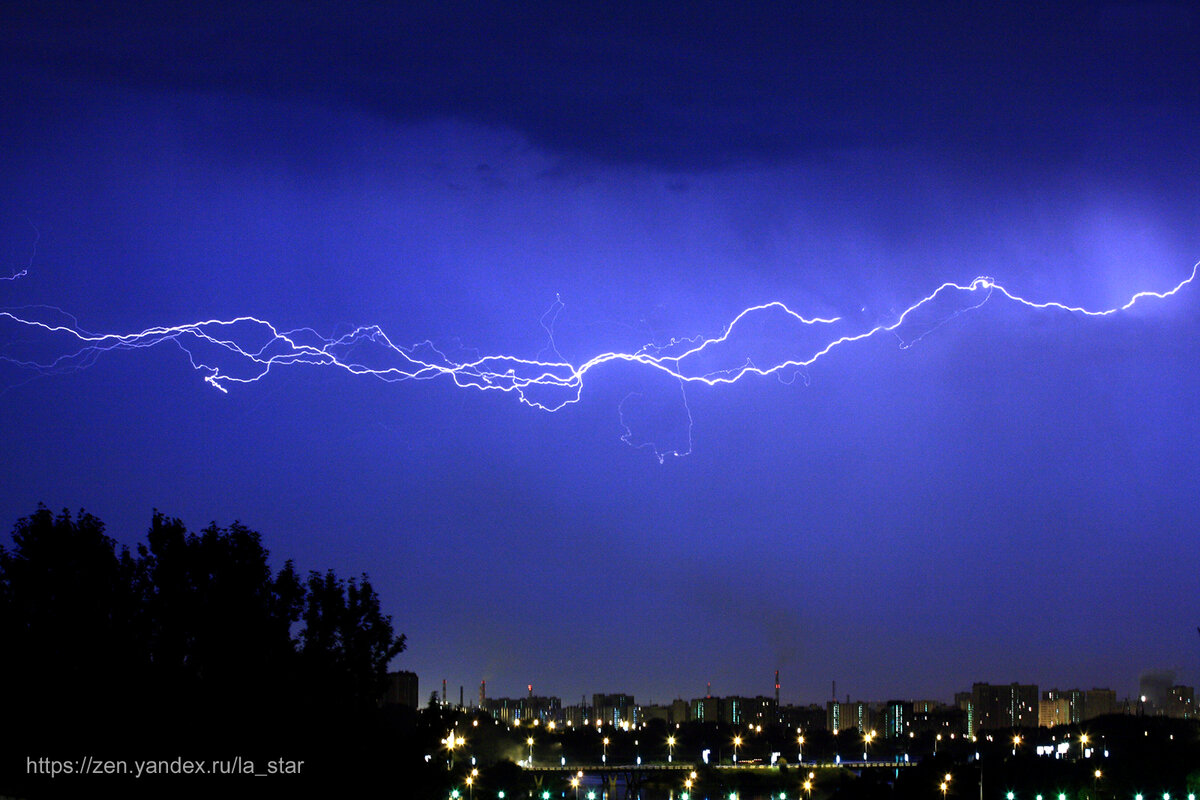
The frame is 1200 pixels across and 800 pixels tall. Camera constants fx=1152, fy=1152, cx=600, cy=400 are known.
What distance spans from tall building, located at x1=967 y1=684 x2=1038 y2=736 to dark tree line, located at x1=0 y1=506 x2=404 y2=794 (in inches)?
6954

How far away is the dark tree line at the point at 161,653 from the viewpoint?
15680 millimetres

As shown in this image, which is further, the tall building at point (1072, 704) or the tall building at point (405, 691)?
the tall building at point (1072, 704)

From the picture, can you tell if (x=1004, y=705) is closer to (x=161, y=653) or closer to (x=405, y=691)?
(x=405, y=691)

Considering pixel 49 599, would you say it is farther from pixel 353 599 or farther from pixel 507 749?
pixel 507 749

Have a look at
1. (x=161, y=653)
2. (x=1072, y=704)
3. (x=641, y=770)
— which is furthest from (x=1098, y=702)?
(x=161, y=653)

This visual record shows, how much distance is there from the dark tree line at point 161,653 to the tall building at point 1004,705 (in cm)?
17663

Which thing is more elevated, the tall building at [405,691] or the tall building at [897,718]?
the tall building at [405,691]

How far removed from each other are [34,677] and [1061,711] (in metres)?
187

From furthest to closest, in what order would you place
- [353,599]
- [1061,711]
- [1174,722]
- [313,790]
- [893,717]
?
[893,717] → [1061,711] → [1174,722] → [353,599] → [313,790]

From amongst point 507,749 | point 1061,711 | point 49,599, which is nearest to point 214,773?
point 49,599

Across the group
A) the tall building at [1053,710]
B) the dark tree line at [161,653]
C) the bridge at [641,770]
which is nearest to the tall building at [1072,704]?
the tall building at [1053,710]

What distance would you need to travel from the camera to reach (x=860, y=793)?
209 ft

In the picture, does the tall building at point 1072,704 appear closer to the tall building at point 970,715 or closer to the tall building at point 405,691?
the tall building at point 970,715

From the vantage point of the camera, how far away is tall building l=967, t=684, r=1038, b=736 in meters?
178
